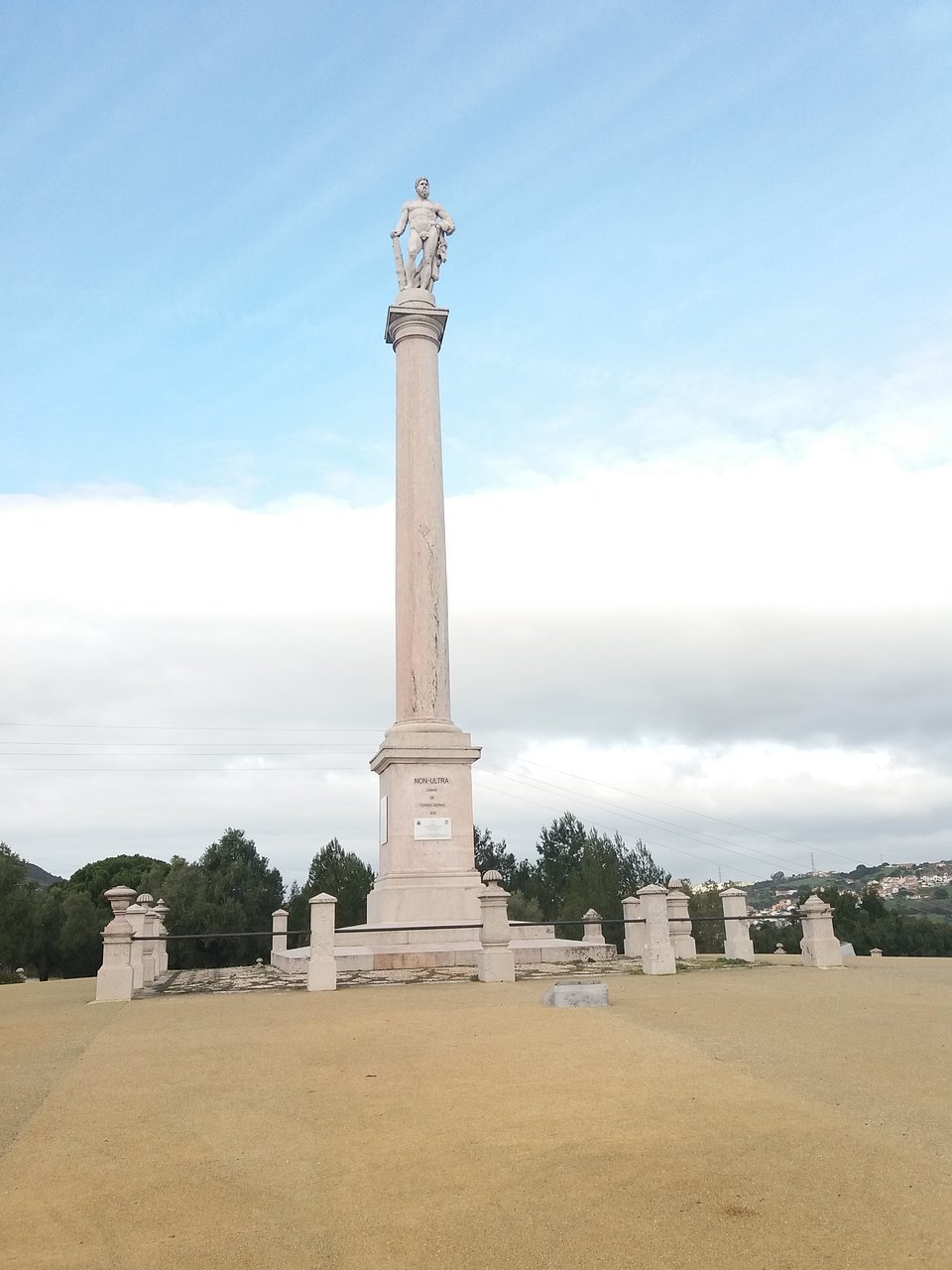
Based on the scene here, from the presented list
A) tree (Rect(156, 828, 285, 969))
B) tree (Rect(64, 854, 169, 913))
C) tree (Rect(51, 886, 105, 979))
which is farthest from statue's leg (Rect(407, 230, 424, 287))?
tree (Rect(64, 854, 169, 913))

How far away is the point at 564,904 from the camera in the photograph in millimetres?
41938

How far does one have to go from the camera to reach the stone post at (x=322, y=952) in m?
15.9

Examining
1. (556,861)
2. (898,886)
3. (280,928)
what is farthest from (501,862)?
(898,886)

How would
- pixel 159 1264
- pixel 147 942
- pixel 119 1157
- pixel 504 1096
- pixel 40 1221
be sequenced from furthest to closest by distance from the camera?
pixel 147 942 < pixel 504 1096 < pixel 119 1157 < pixel 40 1221 < pixel 159 1264

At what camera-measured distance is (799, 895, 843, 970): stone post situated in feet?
57.8

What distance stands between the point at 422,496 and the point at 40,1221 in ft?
68.2

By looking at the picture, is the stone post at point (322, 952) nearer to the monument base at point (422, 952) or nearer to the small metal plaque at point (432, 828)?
the monument base at point (422, 952)

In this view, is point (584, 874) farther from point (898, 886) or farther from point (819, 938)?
point (898, 886)

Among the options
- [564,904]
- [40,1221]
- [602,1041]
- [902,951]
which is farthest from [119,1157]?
[902,951]

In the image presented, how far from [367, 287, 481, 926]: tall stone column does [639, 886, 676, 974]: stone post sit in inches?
199

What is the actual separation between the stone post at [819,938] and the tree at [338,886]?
2405cm

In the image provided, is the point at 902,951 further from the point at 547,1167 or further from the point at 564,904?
the point at 547,1167

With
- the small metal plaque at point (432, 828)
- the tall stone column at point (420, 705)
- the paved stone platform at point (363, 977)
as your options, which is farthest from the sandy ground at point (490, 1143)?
the small metal plaque at point (432, 828)

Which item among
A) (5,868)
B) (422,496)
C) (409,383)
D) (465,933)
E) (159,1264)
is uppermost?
(409,383)
